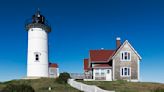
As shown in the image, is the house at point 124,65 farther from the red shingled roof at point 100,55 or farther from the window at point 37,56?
the window at point 37,56

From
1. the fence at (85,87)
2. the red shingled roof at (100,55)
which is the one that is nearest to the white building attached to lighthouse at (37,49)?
the red shingled roof at (100,55)

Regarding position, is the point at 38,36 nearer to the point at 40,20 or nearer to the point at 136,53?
the point at 40,20

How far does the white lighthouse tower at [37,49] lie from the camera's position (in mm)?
43875

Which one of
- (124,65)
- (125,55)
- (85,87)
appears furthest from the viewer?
(125,55)

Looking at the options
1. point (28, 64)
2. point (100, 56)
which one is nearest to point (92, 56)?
point (100, 56)

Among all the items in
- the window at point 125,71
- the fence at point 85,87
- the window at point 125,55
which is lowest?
the fence at point 85,87

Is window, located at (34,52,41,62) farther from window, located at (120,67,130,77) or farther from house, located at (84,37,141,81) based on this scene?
window, located at (120,67,130,77)

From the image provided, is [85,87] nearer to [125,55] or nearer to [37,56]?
[125,55]

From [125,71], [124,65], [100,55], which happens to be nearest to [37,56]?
[100,55]

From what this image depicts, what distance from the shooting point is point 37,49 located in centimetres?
4403

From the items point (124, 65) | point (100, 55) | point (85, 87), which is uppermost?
point (100, 55)

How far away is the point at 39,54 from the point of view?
44.0m

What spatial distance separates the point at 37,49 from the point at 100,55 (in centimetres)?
1070

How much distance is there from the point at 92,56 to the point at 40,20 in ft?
37.2
